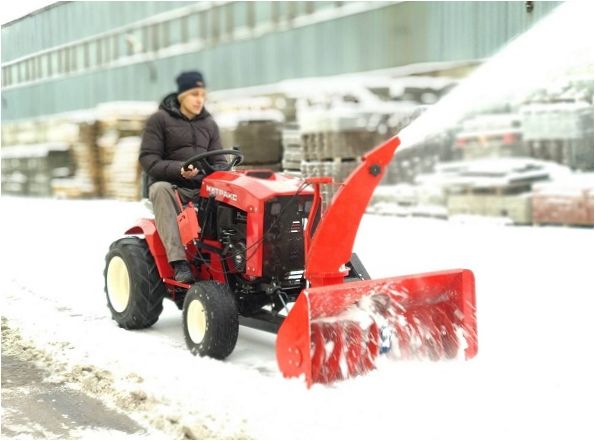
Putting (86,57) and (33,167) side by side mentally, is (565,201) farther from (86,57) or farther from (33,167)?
(33,167)

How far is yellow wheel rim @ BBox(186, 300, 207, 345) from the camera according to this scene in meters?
4.46

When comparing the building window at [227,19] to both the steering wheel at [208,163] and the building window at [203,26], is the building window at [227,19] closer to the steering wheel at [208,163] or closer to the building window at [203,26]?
the building window at [203,26]

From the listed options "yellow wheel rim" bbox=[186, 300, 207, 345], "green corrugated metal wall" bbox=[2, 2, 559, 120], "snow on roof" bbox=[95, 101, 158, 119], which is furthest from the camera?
"snow on roof" bbox=[95, 101, 158, 119]

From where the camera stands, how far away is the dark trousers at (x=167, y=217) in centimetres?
492

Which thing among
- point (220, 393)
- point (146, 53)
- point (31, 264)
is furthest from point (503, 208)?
point (146, 53)

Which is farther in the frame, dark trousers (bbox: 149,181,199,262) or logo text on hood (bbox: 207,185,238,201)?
dark trousers (bbox: 149,181,199,262)

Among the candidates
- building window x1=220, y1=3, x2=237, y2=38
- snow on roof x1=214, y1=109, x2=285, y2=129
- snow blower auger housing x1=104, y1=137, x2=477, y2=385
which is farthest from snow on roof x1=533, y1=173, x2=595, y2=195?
building window x1=220, y1=3, x2=237, y2=38

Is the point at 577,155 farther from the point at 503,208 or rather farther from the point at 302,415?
the point at 302,415

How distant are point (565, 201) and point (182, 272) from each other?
6.12 meters

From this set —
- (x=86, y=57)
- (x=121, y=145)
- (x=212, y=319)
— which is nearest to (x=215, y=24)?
(x=121, y=145)

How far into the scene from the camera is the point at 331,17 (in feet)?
40.4

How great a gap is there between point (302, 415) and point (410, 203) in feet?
27.0

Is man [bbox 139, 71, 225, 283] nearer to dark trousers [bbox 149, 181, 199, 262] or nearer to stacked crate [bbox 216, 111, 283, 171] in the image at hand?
dark trousers [bbox 149, 181, 199, 262]

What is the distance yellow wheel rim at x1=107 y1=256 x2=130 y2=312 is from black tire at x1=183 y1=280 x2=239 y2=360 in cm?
108
